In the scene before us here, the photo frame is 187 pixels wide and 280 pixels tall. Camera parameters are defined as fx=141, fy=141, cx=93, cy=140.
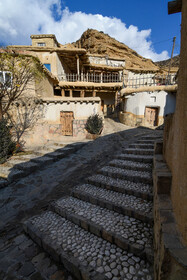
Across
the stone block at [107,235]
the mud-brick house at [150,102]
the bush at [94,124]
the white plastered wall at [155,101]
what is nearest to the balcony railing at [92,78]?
the mud-brick house at [150,102]

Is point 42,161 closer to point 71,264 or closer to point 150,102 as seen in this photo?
point 71,264

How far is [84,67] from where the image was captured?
62.1 feet

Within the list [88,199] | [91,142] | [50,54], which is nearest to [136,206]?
[88,199]

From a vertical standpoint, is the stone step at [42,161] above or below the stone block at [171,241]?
below

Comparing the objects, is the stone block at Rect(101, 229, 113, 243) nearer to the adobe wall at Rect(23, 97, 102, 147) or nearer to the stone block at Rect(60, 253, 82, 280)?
the stone block at Rect(60, 253, 82, 280)

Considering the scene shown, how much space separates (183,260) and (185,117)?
1.38 meters

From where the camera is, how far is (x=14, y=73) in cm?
885

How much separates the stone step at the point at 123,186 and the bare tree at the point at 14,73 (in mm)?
7441

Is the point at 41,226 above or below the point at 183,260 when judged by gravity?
below

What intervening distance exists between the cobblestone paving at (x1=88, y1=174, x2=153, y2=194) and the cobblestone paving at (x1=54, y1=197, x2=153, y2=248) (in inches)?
32.8

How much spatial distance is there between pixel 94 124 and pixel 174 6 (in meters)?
9.40

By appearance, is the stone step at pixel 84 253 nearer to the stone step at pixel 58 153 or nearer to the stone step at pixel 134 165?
the stone step at pixel 134 165

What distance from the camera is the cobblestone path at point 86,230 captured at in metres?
2.22

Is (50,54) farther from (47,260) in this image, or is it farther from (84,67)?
(47,260)
